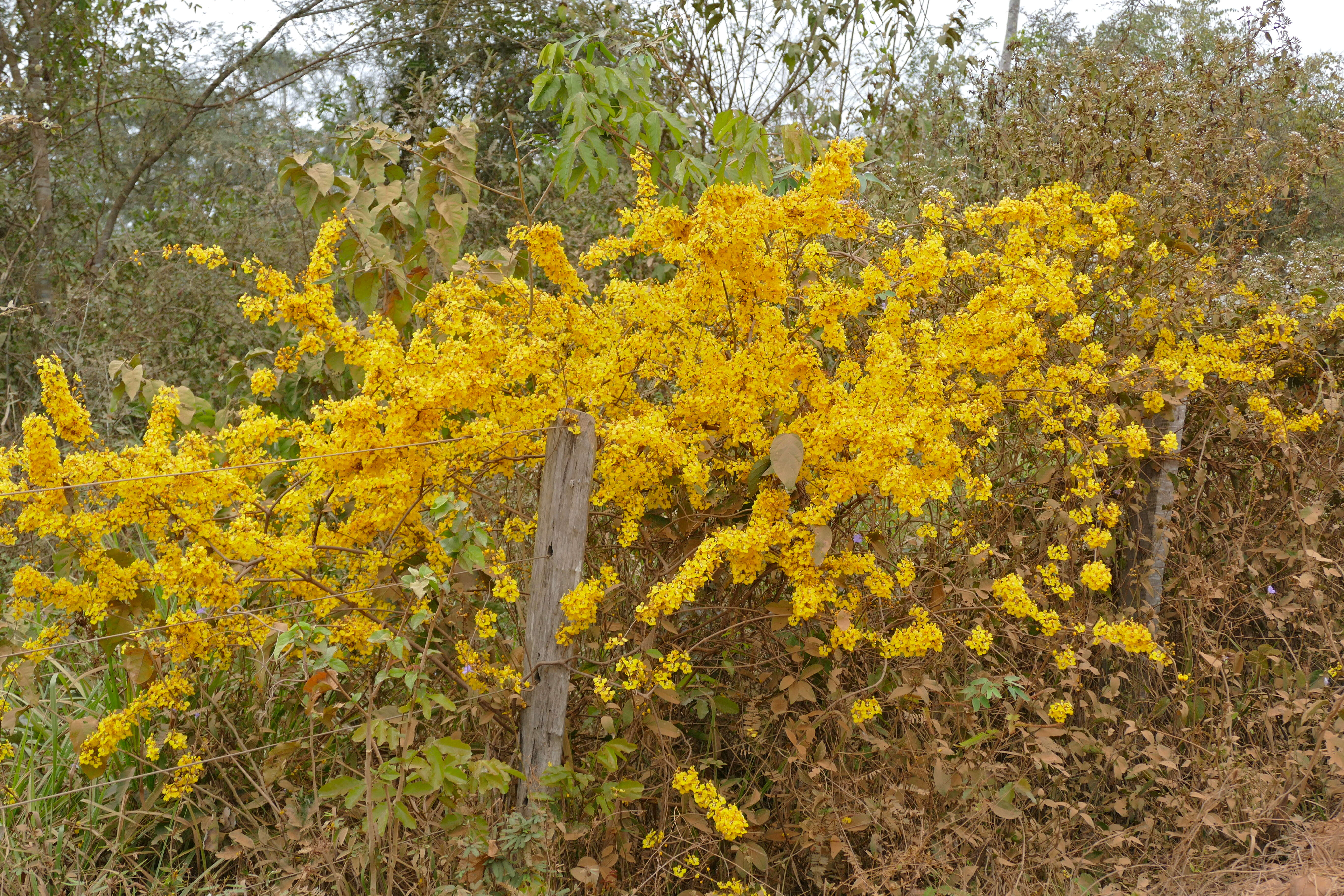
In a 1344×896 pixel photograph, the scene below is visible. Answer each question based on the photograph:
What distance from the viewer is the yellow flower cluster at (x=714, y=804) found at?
7.18 ft

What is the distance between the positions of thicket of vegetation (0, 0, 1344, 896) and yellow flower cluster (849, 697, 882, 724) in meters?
0.05

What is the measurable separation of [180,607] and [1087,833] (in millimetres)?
2854

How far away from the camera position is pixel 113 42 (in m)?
6.86

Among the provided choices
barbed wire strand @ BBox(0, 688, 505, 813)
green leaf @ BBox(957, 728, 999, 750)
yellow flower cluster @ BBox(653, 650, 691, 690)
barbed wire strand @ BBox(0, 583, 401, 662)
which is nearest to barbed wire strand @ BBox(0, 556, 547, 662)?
barbed wire strand @ BBox(0, 583, 401, 662)

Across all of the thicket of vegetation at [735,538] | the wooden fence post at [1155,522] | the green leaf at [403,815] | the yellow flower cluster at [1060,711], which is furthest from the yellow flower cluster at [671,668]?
the wooden fence post at [1155,522]

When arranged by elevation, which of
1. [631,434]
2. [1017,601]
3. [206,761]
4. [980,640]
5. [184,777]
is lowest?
[184,777]

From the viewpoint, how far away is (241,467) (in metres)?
2.15

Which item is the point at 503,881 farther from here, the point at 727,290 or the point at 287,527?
A: the point at 727,290

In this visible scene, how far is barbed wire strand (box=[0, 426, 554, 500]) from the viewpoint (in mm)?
1996

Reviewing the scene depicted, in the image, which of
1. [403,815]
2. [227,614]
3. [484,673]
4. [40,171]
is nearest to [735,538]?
[484,673]

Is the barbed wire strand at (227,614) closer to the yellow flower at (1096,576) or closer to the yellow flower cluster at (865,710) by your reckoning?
the yellow flower cluster at (865,710)

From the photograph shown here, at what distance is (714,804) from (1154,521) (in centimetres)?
215

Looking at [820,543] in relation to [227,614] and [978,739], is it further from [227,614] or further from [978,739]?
[227,614]

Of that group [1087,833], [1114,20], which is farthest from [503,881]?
[1114,20]
